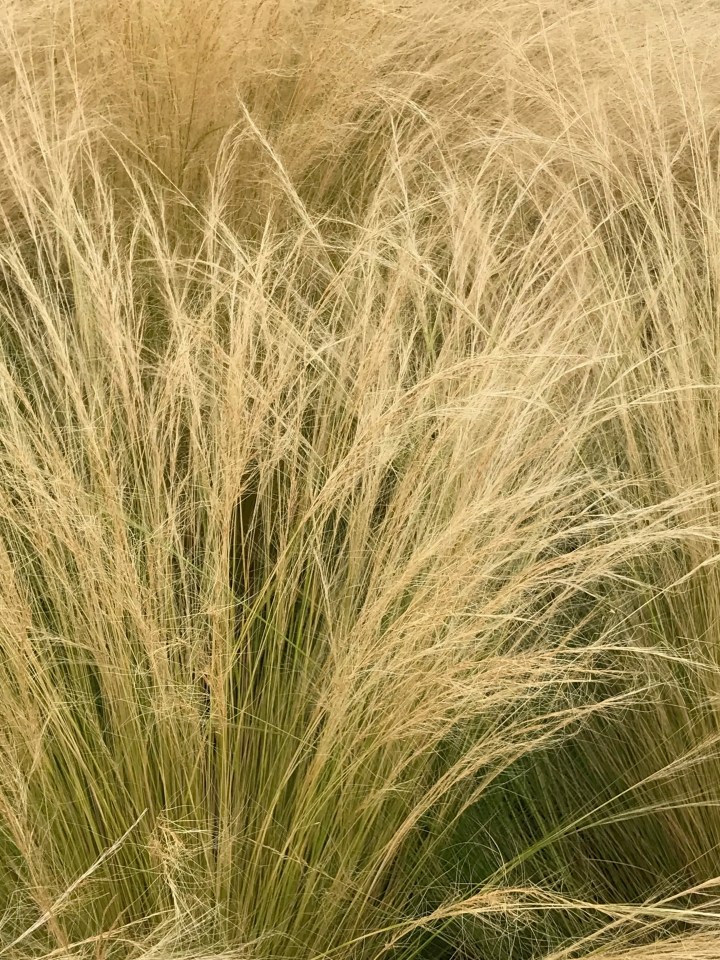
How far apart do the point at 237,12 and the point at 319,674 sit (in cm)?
115

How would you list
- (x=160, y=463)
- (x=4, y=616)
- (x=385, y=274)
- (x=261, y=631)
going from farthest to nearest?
(x=385, y=274)
(x=261, y=631)
(x=160, y=463)
(x=4, y=616)

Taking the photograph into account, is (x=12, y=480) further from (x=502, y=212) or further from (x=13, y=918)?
(x=502, y=212)

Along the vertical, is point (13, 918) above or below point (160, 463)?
below

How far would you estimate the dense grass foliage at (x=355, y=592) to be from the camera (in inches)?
45.3

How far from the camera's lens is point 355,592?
4.41ft

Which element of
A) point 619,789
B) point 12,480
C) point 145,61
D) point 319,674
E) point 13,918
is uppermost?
point 145,61

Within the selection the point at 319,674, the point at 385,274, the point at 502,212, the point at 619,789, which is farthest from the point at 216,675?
the point at 502,212

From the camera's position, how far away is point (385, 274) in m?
1.68

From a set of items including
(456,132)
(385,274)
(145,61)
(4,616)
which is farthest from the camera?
(456,132)

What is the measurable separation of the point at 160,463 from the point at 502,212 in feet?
2.78

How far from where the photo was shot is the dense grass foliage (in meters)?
1.15

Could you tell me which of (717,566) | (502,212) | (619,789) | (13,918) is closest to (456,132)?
(502,212)

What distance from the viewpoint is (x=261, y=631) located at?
139cm

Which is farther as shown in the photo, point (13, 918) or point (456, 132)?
point (456, 132)
